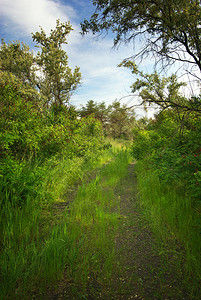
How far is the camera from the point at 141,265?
1922mm

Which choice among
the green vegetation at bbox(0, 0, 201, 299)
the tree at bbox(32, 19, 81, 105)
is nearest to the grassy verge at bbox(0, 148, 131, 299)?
the green vegetation at bbox(0, 0, 201, 299)

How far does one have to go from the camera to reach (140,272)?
71.5 inches

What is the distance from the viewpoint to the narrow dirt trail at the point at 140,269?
1535 mm

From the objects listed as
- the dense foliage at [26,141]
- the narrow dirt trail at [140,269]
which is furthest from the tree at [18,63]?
the narrow dirt trail at [140,269]

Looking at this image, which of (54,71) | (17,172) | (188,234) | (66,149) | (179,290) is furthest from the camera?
(54,71)

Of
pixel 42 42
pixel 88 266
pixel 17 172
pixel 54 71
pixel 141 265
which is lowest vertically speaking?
pixel 141 265

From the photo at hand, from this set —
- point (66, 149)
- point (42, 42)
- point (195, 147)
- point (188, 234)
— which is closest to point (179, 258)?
point (188, 234)

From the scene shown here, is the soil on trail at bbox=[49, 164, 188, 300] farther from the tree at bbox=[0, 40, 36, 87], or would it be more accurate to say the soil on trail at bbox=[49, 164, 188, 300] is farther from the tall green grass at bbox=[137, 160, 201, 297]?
the tree at bbox=[0, 40, 36, 87]

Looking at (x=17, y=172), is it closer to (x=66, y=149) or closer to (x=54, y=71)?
(x=66, y=149)

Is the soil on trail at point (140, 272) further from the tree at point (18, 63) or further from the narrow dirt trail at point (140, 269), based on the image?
the tree at point (18, 63)

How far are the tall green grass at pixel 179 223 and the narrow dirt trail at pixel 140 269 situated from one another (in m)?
0.16

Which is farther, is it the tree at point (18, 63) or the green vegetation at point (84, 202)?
the tree at point (18, 63)

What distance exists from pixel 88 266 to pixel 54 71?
19482mm

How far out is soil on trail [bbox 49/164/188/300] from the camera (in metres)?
1.53
